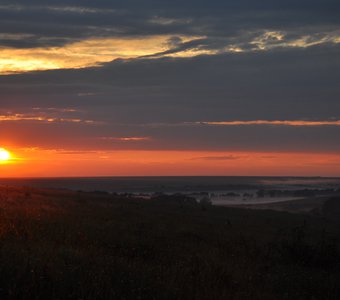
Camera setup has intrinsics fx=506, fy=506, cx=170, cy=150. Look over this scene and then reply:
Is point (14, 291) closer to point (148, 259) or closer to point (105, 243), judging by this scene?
point (148, 259)

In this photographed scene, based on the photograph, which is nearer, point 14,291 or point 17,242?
point 14,291

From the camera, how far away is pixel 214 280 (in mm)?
9758

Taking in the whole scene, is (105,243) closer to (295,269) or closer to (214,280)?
(214,280)

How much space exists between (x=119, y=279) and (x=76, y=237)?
4.29 metres

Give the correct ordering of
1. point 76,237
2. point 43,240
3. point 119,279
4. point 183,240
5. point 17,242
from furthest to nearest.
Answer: point 183,240 < point 76,237 < point 43,240 < point 17,242 < point 119,279

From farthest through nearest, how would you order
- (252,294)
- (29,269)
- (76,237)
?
(76,237)
(252,294)
(29,269)

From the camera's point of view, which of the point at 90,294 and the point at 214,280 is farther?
the point at 214,280

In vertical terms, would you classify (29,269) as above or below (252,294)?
above

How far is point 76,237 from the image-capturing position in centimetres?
1255

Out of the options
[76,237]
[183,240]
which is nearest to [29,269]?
[76,237]

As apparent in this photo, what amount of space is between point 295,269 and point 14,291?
26.3 ft

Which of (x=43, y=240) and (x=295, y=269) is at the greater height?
(x=43, y=240)

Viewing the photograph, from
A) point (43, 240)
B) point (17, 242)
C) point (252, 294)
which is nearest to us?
point (252, 294)

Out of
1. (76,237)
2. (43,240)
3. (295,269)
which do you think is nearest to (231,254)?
(295,269)
